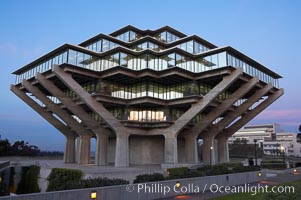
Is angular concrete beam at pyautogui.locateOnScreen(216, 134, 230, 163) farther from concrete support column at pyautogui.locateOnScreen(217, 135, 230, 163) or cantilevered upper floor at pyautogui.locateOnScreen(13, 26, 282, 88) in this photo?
cantilevered upper floor at pyautogui.locateOnScreen(13, 26, 282, 88)

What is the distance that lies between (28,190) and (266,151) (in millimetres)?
133506

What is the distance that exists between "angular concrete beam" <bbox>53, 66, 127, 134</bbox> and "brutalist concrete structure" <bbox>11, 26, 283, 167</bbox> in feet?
0.49

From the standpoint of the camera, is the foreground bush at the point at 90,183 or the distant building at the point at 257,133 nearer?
the foreground bush at the point at 90,183

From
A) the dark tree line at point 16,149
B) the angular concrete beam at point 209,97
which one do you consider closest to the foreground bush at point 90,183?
the angular concrete beam at point 209,97

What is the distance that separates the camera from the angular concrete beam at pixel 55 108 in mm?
46531

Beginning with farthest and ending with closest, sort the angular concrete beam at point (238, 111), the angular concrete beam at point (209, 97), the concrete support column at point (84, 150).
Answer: the concrete support column at point (84, 150)
the angular concrete beam at point (238, 111)
the angular concrete beam at point (209, 97)

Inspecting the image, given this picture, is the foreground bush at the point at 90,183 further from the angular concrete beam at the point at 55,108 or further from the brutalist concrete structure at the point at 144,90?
the angular concrete beam at the point at 55,108

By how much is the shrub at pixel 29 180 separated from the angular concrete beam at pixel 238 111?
31.2 meters

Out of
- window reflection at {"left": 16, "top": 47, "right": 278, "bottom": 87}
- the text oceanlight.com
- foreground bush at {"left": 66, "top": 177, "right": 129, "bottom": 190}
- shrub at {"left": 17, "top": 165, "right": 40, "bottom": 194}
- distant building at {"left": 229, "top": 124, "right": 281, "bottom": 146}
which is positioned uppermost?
window reflection at {"left": 16, "top": 47, "right": 278, "bottom": 87}

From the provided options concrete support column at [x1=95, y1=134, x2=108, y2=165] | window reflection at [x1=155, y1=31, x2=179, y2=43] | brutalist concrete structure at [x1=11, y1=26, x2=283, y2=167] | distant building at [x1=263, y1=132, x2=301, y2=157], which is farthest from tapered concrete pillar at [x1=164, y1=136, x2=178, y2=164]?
distant building at [x1=263, y1=132, x2=301, y2=157]

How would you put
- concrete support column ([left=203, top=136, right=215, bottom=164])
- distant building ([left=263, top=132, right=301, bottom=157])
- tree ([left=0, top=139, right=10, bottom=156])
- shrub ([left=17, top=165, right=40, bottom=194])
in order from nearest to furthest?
shrub ([left=17, top=165, right=40, bottom=194]) < concrete support column ([left=203, top=136, right=215, bottom=164]) < tree ([left=0, top=139, right=10, bottom=156]) < distant building ([left=263, top=132, right=301, bottom=157])

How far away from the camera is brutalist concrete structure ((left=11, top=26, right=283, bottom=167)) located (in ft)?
141

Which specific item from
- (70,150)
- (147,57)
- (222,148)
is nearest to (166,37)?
(147,57)

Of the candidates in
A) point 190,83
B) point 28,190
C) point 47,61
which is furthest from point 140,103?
point 28,190
